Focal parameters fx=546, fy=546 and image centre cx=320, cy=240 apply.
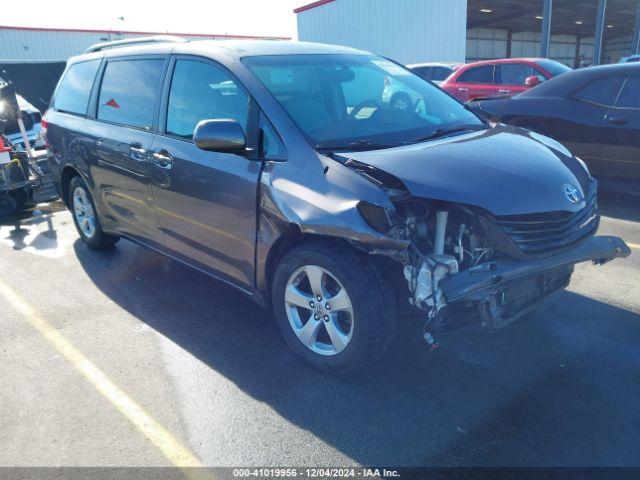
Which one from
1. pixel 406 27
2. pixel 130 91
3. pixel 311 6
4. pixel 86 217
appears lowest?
pixel 86 217

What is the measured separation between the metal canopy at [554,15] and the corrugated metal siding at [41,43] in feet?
66.2

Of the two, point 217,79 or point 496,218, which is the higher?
point 217,79

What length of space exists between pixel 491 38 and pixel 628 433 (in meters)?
40.9

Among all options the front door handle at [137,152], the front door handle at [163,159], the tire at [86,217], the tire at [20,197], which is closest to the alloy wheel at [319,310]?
the front door handle at [163,159]

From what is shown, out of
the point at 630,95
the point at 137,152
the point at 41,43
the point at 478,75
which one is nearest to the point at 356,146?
the point at 137,152

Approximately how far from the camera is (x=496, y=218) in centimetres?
274

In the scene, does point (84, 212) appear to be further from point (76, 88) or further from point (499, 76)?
point (499, 76)

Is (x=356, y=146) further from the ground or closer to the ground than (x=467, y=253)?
further from the ground

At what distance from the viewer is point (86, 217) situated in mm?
5406

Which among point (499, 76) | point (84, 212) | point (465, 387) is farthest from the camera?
point (499, 76)

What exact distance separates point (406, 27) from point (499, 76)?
526 inches

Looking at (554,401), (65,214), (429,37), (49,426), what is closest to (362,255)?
(554,401)

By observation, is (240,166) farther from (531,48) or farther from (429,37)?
(531,48)

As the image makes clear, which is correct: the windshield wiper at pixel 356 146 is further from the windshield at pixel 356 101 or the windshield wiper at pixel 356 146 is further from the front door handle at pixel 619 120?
the front door handle at pixel 619 120
